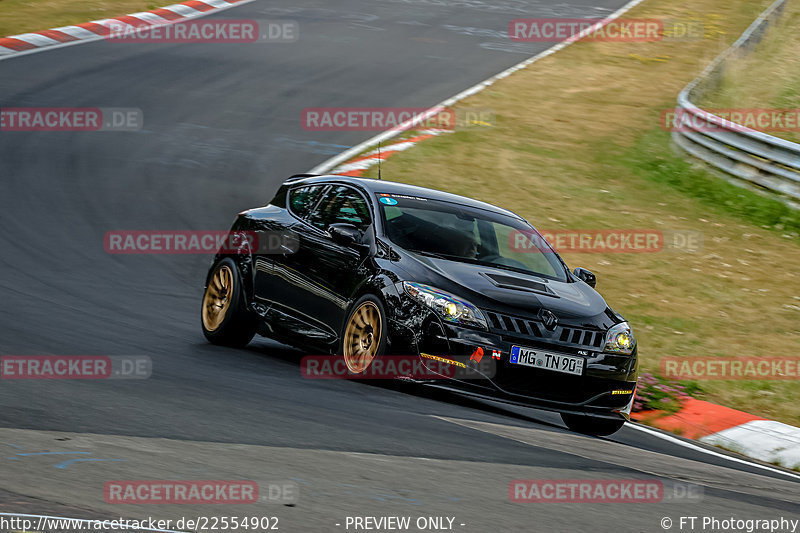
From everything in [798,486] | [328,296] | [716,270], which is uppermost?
[328,296]

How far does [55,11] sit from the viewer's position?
87.1 feet

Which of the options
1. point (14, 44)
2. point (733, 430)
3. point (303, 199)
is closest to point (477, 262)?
point (303, 199)

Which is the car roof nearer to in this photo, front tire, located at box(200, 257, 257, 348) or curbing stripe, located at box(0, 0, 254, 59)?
front tire, located at box(200, 257, 257, 348)

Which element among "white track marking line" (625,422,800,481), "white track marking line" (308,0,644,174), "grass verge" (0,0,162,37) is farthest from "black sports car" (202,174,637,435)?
"grass verge" (0,0,162,37)

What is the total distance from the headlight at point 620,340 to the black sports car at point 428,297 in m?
0.01

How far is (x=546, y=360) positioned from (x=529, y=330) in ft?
0.76

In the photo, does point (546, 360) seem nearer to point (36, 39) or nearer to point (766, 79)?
point (766, 79)

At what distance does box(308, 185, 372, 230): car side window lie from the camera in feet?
29.3

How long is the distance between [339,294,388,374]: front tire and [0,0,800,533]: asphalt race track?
0.20 meters

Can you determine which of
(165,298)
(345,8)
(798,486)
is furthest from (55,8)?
(798,486)

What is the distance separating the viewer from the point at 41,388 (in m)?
6.83

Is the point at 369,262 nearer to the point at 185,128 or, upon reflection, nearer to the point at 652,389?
the point at 652,389

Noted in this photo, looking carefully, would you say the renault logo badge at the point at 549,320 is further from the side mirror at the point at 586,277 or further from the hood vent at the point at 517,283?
the side mirror at the point at 586,277

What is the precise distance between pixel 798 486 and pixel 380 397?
2.70m
